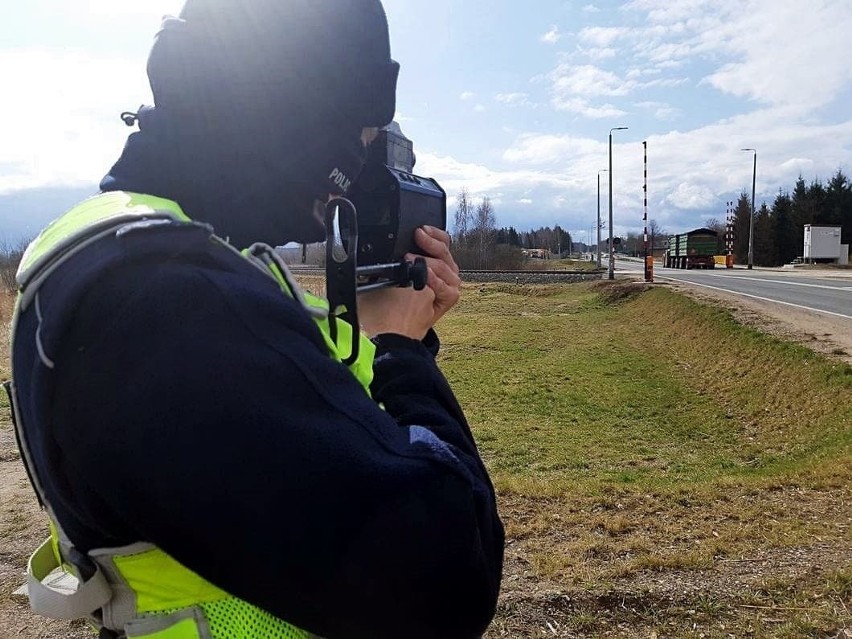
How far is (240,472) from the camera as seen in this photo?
81cm

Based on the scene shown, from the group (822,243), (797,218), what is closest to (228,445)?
(822,243)

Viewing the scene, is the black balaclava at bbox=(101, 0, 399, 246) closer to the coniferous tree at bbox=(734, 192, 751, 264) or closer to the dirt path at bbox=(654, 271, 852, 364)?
the dirt path at bbox=(654, 271, 852, 364)

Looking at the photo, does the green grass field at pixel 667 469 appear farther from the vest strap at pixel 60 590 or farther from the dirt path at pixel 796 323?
the vest strap at pixel 60 590

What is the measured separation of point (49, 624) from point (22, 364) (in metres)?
3.45

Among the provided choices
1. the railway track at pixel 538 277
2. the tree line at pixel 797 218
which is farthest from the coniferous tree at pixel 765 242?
the railway track at pixel 538 277

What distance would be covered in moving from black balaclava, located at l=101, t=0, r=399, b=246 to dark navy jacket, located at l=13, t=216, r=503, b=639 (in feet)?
0.74

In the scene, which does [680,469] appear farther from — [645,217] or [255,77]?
[645,217]

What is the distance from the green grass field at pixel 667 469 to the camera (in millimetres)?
3518

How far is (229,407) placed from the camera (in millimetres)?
811

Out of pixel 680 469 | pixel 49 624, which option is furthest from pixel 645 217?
pixel 49 624

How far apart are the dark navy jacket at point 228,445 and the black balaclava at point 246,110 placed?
23 cm

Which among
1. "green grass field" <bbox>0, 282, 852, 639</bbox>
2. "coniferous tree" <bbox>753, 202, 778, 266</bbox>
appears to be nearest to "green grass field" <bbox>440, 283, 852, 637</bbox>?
"green grass field" <bbox>0, 282, 852, 639</bbox>

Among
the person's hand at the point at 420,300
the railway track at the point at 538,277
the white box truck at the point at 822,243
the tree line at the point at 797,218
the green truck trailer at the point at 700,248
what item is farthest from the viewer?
the tree line at the point at 797,218

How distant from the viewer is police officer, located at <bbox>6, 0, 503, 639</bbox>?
0.81 m
